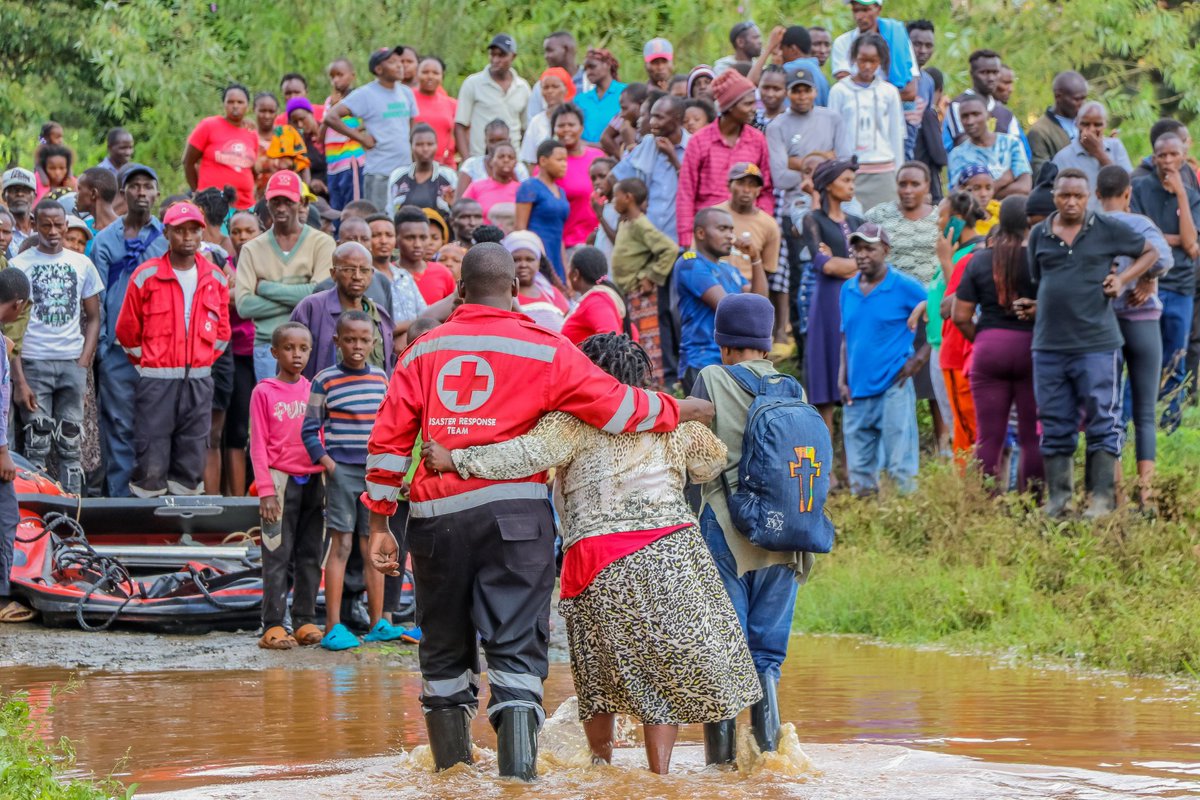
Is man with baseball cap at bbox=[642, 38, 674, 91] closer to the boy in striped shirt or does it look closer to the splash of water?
the boy in striped shirt

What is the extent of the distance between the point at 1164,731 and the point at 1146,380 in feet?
14.4

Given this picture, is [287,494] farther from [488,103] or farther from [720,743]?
[488,103]

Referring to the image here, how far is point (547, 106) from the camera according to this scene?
58.5 ft

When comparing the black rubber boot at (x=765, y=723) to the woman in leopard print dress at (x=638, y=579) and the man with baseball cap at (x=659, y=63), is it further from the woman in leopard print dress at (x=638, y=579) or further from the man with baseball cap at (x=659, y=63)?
the man with baseball cap at (x=659, y=63)

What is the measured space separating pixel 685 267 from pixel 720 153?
2.19m

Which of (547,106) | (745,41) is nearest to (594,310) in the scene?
(547,106)

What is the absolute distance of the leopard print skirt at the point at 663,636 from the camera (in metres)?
6.73

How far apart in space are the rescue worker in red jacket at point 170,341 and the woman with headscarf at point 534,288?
83.9 inches

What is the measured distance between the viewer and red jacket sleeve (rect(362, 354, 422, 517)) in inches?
268

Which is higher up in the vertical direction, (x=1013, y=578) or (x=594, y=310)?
(x=594, y=310)

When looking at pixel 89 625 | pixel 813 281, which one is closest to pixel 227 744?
pixel 89 625

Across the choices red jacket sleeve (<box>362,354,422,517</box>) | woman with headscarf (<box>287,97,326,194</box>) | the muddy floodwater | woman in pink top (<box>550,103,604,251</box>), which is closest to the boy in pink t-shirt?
the muddy floodwater

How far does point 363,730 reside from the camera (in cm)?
818

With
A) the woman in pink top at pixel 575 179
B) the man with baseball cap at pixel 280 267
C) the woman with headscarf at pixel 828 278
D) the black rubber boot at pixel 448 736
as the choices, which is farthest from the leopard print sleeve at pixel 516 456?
the woman in pink top at pixel 575 179
